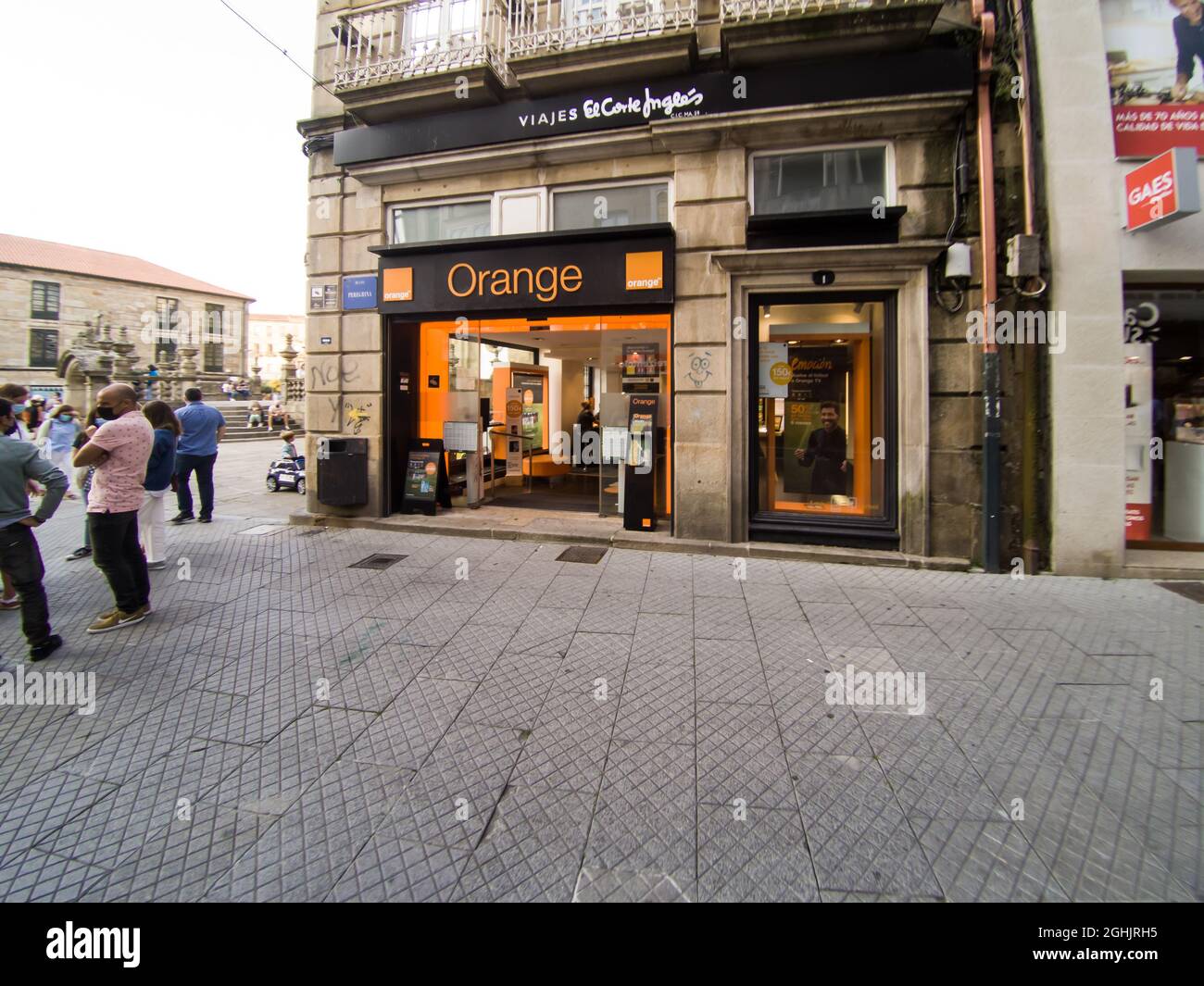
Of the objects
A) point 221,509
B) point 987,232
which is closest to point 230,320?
point 221,509

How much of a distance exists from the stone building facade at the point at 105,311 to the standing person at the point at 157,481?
128 feet

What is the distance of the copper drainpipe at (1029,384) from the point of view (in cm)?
650

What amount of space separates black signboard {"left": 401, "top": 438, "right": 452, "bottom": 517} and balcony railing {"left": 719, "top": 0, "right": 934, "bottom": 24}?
23.5 feet

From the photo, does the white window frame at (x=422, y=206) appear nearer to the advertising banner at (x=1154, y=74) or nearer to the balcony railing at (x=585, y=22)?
the balcony railing at (x=585, y=22)

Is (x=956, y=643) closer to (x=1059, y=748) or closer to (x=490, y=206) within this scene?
(x=1059, y=748)

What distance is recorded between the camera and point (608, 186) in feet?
26.6

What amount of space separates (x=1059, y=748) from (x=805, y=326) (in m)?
5.96

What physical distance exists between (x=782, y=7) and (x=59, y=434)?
15.7 metres

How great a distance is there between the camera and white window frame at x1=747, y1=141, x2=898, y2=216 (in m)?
7.08

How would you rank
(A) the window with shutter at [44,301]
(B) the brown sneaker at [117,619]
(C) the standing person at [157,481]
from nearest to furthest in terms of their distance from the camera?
(B) the brown sneaker at [117,619]
(C) the standing person at [157,481]
(A) the window with shutter at [44,301]

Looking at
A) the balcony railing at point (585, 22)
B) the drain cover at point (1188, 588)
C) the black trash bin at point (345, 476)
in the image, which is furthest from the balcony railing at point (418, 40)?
the drain cover at point (1188, 588)
